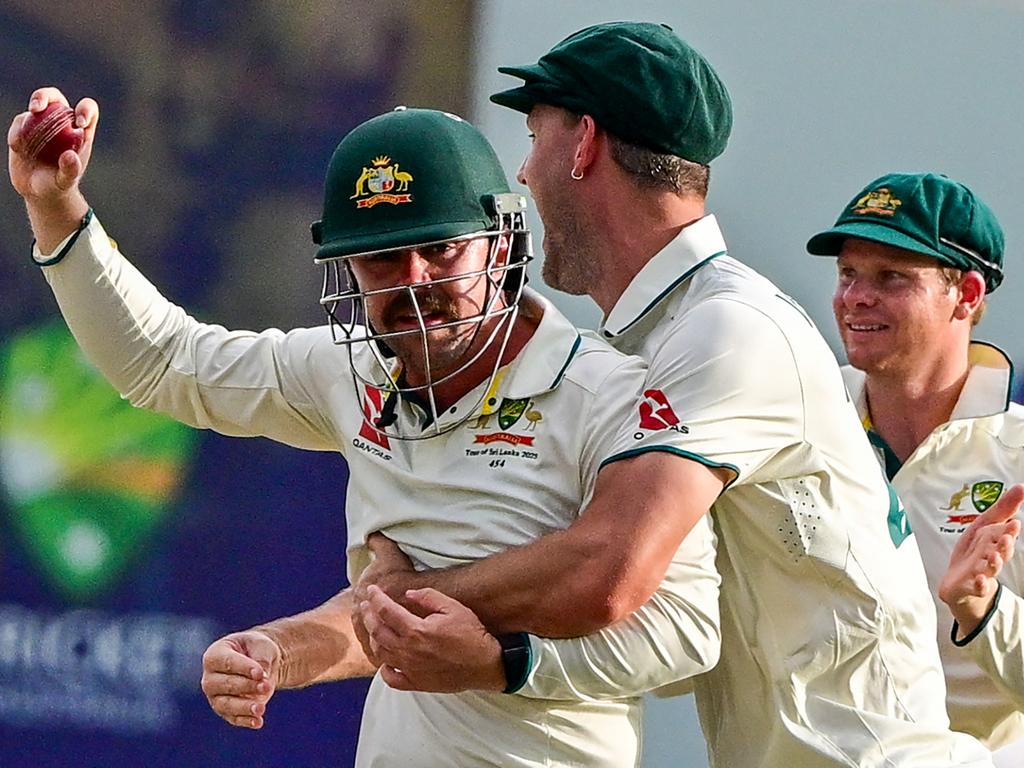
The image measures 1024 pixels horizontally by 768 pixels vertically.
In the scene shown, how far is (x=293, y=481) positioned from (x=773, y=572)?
4.96 ft

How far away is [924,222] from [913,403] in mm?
320

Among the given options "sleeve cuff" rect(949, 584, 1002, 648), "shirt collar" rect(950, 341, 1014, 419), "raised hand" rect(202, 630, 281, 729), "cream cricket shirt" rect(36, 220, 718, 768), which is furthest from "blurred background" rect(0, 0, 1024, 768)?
"raised hand" rect(202, 630, 281, 729)

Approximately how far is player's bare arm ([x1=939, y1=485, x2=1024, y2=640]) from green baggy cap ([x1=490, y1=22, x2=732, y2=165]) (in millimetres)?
748

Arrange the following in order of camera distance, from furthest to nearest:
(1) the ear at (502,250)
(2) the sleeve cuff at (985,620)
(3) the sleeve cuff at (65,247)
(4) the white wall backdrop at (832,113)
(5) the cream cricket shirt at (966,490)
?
(4) the white wall backdrop at (832,113) → (5) the cream cricket shirt at (966,490) → (2) the sleeve cuff at (985,620) → (3) the sleeve cuff at (65,247) → (1) the ear at (502,250)

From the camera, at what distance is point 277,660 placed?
1911 millimetres

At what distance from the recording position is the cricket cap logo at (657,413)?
180 cm

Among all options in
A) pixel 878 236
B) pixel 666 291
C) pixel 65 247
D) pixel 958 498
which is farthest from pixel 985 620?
pixel 65 247

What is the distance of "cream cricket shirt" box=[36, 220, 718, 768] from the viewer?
5.90 ft

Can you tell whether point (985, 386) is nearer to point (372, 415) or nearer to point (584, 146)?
point (584, 146)

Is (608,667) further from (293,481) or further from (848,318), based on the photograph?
(293,481)

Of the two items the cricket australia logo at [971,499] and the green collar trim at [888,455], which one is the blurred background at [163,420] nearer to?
the green collar trim at [888,455]

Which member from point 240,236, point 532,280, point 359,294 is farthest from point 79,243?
point 532,280

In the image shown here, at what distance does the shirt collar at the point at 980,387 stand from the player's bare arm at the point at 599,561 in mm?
1190

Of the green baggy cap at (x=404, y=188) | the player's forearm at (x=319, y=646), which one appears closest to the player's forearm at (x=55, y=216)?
the green baggy cap at (x=404, y=188)
